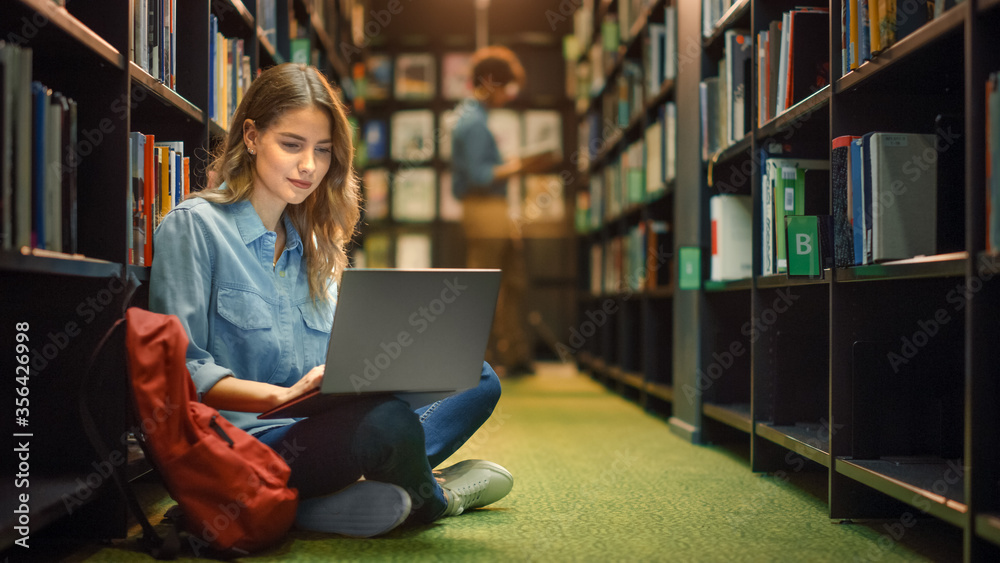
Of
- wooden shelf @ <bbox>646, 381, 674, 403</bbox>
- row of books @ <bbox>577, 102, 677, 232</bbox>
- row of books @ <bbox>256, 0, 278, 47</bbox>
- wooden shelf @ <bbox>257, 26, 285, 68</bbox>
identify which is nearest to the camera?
wooden shelf @ <bbox>257, 26, 285, 68</bbox>

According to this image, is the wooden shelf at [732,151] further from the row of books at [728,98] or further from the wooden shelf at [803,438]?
the wooden shelf at [803,438]

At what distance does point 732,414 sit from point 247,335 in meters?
1.42

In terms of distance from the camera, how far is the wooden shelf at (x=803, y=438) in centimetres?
165

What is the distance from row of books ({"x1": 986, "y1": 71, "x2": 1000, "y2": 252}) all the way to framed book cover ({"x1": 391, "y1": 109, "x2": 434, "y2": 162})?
5.08 meters

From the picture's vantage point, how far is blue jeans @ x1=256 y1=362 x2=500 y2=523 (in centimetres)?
133

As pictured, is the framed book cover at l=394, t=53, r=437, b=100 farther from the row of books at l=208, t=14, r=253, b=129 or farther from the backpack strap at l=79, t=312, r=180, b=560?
the backpack strap at l=79, t=312, r=180, b=560

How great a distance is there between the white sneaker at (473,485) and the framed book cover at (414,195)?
14.5ft

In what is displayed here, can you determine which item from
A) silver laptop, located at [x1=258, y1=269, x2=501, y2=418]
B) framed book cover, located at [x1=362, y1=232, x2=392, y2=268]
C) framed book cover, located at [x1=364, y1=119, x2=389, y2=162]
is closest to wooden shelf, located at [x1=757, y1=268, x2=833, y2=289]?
silver laptop, located at [x1=258, y1=269, x2=501, y2=418]

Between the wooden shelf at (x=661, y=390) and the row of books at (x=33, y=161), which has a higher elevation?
the row of books at (x=33, y=161)

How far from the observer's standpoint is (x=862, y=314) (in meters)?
1.60

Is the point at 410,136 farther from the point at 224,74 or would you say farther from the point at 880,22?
the point at 880,22

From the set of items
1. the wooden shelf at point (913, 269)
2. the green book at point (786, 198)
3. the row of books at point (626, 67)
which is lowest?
the wooden shelf at point (913, 269)

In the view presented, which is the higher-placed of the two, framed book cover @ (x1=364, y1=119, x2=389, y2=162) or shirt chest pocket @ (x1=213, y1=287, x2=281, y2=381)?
framed book cover @ (x1=364, y1=119, x2=389, y2=162)

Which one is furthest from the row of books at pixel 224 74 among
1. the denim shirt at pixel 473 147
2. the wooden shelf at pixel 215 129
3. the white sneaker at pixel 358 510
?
the denim shirt at pixel 473 147
